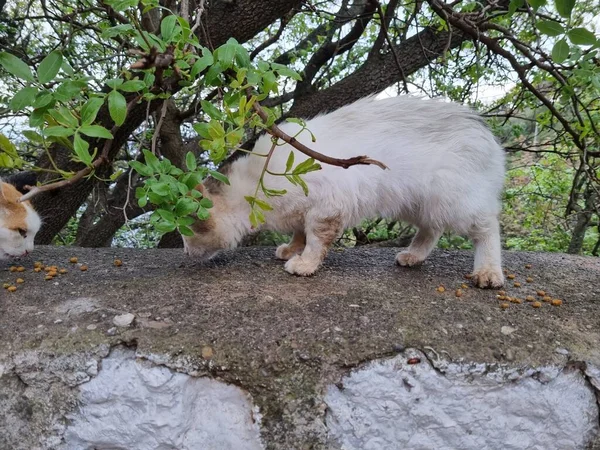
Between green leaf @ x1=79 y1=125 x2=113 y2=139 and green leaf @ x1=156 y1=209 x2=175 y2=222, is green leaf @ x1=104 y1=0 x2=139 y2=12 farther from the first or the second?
green leaf @ x1=156 y1=209 x2=175 y2=222

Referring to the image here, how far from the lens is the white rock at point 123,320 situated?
1.54 m

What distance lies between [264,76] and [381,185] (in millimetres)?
1007

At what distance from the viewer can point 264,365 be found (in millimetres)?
1452

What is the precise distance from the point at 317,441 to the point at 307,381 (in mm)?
187

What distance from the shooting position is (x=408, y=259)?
2445mm

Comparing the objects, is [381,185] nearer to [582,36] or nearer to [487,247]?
[487,247]

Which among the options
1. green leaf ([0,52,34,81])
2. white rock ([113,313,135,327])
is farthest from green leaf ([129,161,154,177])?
white rock ([113,313,135,327])

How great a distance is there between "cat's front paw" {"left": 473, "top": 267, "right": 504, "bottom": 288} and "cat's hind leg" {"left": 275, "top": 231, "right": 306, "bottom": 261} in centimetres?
90

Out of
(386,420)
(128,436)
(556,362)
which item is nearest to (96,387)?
(128,436)

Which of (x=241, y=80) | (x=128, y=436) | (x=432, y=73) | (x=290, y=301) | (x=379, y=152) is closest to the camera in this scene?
(x=241, y=80)

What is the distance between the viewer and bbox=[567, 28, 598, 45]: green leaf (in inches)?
42.1

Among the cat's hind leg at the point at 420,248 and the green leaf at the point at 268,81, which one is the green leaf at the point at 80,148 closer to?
the green leaf at the point at 268,81

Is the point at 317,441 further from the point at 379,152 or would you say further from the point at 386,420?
the point at 379,152

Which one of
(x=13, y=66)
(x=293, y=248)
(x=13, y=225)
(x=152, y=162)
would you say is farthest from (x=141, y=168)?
(x=293, y=248)
